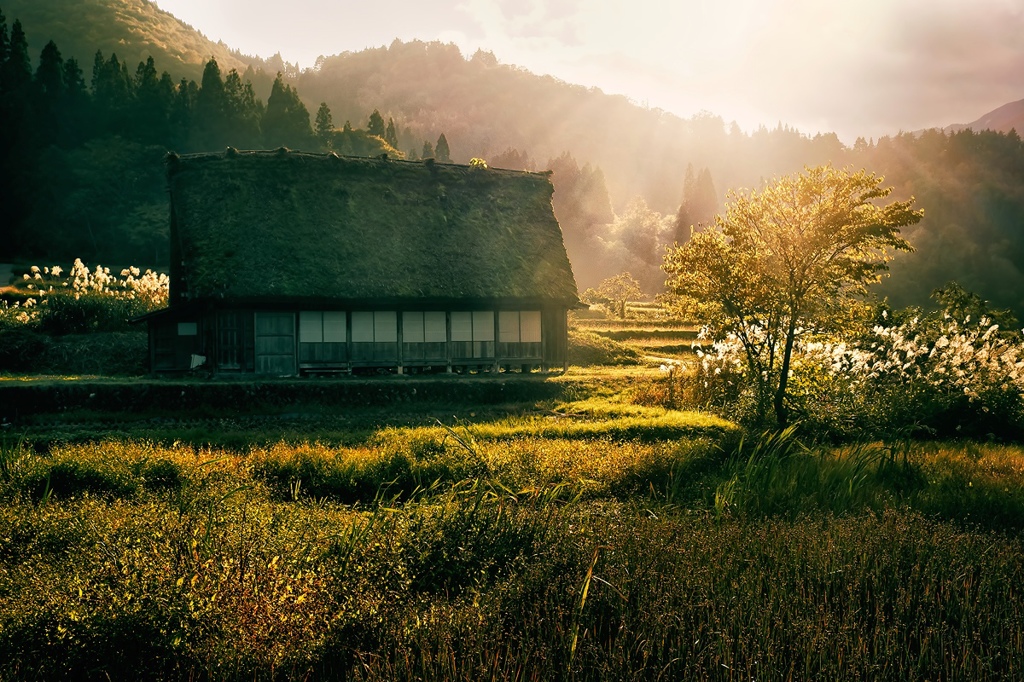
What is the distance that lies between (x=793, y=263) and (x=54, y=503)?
14653mm

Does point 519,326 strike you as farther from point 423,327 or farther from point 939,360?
point 939,360

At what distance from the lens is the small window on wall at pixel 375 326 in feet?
89.1

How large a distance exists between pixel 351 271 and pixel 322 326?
6.88 feet

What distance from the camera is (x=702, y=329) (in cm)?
1941

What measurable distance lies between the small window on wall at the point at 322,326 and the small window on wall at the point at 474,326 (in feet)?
13.1

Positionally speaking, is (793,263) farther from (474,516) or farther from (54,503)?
(54,503)

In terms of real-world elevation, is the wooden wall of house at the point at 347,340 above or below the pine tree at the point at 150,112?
below

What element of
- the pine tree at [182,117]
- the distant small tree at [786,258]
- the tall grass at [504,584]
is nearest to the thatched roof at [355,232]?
the distant small tree at [786,258]

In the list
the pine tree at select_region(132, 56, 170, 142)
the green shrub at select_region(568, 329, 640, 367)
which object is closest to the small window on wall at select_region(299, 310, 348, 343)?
the green shrub at select_region(568, 329, 640, 367)

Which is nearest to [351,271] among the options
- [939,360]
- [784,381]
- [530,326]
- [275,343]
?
[275,343]

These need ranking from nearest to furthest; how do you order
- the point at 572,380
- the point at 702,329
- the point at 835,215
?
1. the point at 835,215
2. the point at 702,329
3. the point at 572,380

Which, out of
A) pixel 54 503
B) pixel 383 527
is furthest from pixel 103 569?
pixel 54 503

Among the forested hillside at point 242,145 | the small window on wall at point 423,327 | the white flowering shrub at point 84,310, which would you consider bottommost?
the small window on wall at point 423,327

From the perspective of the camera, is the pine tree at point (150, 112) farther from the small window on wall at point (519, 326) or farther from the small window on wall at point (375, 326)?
the small window on wall at point (519, 326)
